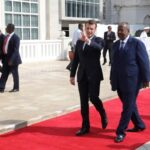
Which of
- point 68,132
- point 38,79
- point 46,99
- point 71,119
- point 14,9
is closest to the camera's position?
point 68,132

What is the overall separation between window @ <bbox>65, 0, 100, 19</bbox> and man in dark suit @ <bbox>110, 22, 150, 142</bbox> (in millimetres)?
25539

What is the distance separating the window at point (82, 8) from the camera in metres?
32.3

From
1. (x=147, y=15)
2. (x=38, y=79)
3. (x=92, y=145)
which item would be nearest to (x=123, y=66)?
(x=92, y=145)

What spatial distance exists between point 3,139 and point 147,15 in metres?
41.3

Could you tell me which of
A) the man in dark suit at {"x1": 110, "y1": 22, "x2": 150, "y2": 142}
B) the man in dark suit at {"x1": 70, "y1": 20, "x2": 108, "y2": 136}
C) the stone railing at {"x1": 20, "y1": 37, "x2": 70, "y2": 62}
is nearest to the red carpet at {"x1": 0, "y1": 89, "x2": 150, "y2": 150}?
the man in dark suit at {"x1": 110, "y1": 22, "x2": 150, "y2": 142}

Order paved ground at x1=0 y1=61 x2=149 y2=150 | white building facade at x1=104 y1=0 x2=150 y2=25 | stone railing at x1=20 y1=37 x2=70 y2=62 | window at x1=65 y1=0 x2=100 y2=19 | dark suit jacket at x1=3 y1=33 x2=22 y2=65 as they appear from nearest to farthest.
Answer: paved ground at x1=0 y1=61 x2=149 y2=150 → dark suit jacket at x1=3 y1=33 x2=22 y2=65 → stone railing at x1=20 y1=37 x2=70 y2=62 → window at x1=65 y1=0 x2=100 y2=19 → white building facade at x1=104 y1=0 x2=150 y2=25

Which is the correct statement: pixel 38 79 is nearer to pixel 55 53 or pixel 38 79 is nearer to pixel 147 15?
pixel 55 53

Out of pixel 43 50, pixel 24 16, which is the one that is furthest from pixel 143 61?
pixel 24 16

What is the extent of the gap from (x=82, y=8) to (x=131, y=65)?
89.1 feet

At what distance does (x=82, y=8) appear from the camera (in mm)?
33344

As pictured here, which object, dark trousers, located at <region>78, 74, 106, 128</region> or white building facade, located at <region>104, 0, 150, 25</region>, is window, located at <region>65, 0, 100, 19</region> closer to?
white building facade, located at <region>104, 0, 150, 25</region>

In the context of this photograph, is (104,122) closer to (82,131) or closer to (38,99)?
(82,131)

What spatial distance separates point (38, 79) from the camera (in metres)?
14.0

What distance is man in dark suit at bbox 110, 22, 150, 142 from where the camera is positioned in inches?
259
